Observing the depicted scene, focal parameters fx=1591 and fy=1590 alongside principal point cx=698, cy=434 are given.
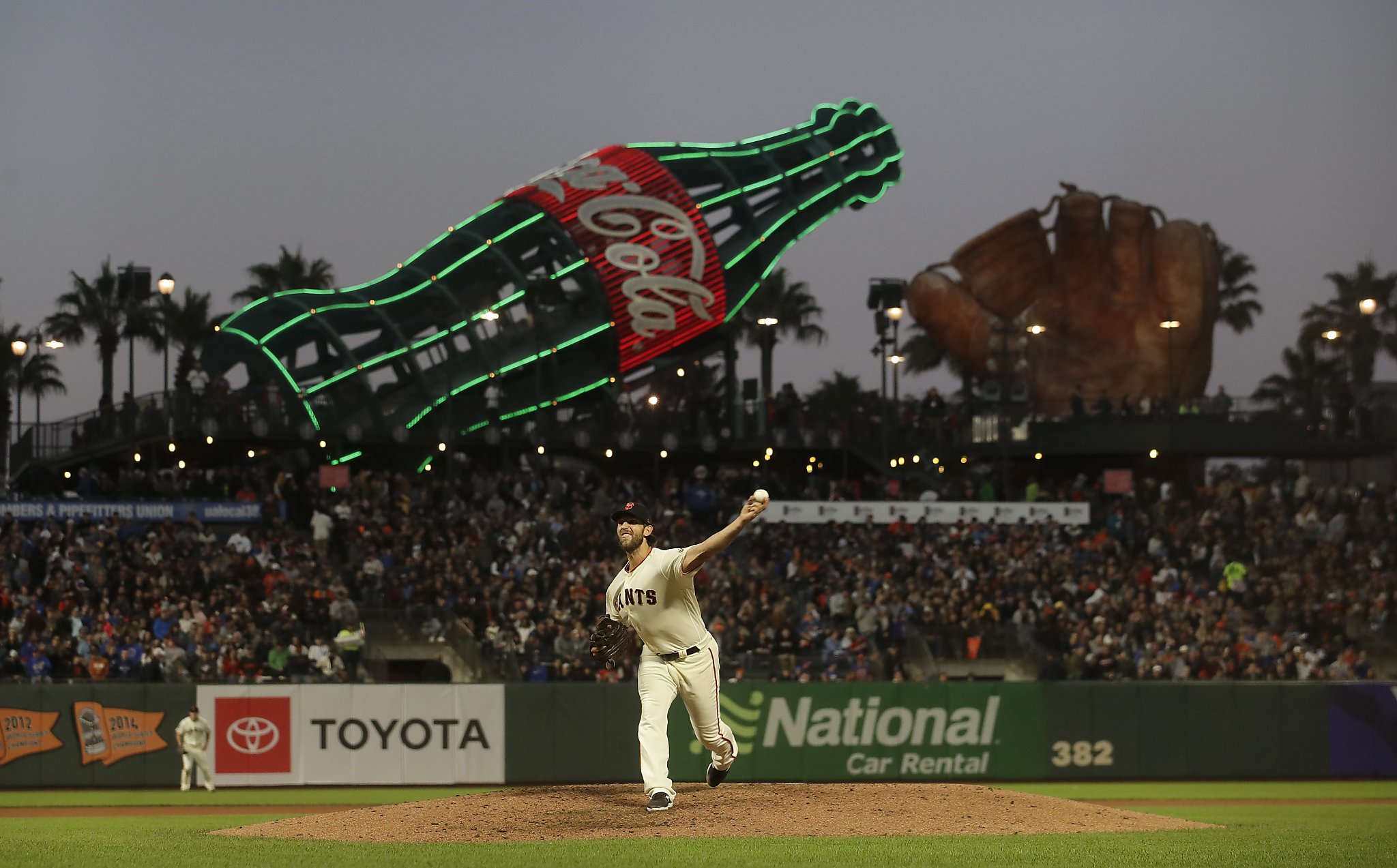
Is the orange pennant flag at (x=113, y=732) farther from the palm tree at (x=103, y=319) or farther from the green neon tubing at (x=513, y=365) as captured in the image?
the palm tree at (x=103, y=319)

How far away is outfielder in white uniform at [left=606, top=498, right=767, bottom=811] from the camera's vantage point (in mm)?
11320

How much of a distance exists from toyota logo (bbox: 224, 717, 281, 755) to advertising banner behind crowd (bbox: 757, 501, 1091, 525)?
14239 millimetres

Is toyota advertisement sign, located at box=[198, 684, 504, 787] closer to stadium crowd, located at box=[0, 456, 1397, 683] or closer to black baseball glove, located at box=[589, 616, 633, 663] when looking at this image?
stadium crowd, located at box=[0, 456, 1397, 683]

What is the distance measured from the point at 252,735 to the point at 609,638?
13910 millimetres

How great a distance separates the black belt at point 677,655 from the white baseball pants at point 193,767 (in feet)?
45.0

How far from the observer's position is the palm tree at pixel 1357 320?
60094mm

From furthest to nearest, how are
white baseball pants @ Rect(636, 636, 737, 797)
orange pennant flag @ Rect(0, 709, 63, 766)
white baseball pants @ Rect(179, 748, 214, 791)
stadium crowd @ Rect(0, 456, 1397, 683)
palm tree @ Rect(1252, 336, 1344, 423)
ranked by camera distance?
Result: palm tree @ Rect(1252, 336, 1344, 423) < stadium crowd @ Rect(0, 456, 1397, 683) < orange pennant flag @ Rect(0, 709, 63, 766) < white baseball pants @ Rect(179, 748, 214, 791) < white baseball pants @ Rect(636, 636, 737, 797)

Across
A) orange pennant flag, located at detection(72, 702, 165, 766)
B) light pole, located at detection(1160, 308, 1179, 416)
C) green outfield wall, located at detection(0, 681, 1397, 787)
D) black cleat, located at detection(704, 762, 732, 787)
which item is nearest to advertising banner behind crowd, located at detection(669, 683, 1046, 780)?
green outfield wall, located at detection(0, 681, 1397, 787)

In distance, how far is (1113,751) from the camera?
25.5 metres

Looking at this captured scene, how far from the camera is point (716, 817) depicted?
1167cm

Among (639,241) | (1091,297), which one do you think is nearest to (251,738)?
(639,241)

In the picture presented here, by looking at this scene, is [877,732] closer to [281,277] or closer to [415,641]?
[415,641]

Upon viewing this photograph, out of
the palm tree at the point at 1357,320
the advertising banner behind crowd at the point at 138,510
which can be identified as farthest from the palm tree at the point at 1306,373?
the advertising banner behind crowd at the point at 138,510

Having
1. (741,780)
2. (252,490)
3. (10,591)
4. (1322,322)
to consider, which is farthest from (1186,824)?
(1322,322)
